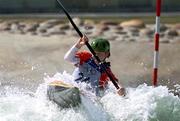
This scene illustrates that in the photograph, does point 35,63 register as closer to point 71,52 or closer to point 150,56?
point 150,56

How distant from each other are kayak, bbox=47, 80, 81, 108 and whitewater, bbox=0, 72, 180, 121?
7 cm

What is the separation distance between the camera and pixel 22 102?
27.8 feet

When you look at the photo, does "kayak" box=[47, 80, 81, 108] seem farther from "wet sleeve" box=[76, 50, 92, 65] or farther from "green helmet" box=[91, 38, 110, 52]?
"green helmet" box=[91, 38, 110, 52]

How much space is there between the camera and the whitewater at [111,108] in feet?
25.0

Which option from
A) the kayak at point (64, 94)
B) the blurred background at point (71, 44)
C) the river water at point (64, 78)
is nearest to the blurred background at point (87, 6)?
the blurred background at point (71, 44)

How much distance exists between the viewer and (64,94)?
24.7 feet

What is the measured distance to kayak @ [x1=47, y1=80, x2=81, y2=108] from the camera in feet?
24.7

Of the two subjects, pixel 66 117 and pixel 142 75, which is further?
pixel 142 75

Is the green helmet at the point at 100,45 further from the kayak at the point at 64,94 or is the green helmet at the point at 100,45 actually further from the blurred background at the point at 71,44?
the blurred background at the point at 71,44

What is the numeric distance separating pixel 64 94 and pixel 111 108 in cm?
67

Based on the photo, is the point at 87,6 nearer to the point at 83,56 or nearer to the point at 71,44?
the point at 71,44

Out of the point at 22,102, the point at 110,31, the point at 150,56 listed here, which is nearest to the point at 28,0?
the point at 110,31

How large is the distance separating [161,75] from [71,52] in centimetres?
500

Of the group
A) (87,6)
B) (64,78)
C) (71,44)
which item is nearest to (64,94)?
(64,78)
